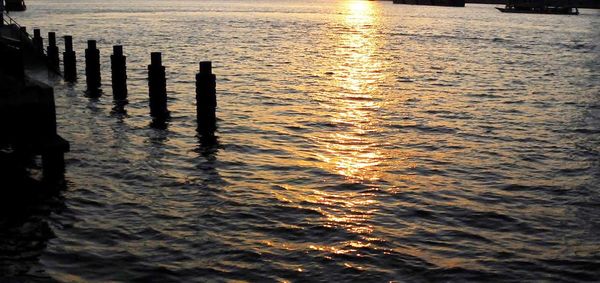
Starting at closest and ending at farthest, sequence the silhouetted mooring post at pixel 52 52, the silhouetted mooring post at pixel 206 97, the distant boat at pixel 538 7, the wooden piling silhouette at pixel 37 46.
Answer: the silhouetted mooring post at pixel 206 97
the wooden piling silhouette at pixel 37 46
the silhouetted mooring post at pixel 52 52
the distant boat at pixel 538 7

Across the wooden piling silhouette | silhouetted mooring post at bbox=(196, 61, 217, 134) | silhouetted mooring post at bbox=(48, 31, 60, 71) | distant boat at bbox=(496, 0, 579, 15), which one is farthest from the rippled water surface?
distant boat at bbox=(496, 0, 579, 15)

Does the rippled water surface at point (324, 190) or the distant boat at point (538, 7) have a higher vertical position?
the distant boat at point (538, 7)

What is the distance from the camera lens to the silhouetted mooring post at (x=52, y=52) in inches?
1379

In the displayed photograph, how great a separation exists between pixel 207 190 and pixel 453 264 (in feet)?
20.9

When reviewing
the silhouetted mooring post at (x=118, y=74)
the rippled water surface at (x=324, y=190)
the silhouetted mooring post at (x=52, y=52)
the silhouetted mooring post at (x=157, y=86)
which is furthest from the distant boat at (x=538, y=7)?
the silhouetted mooring post at (x=157, y=86)

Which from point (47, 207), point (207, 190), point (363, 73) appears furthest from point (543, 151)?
point (363, 73)

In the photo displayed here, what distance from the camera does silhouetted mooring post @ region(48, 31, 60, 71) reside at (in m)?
35.0

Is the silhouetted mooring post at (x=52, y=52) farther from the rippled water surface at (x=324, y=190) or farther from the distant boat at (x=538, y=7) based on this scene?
the distant boat at (x=538, y=7)

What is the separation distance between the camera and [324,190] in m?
15.5

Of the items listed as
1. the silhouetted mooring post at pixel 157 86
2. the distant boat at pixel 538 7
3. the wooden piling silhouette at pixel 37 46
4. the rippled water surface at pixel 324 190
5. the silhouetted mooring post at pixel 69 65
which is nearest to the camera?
the rippled water surface at pixel 324 190

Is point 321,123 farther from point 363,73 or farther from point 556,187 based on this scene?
point 363,73

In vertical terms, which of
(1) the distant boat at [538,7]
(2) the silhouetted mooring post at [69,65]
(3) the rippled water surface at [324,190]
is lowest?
(3) the rippled water surface at [324,190]

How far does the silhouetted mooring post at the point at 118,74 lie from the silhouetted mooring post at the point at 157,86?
325cm

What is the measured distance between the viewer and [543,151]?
20.1 metres
